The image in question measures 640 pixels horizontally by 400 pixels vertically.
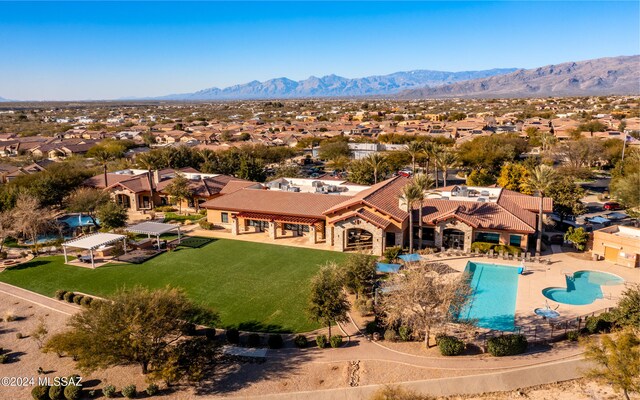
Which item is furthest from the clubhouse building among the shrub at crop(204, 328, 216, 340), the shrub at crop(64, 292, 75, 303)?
the shrub at crop(64, 292, 75, 303)

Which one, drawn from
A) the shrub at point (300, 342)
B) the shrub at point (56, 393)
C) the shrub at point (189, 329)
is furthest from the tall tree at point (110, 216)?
the shrub at point (300, 342)

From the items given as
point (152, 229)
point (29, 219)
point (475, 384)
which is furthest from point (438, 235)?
point (29, 219)

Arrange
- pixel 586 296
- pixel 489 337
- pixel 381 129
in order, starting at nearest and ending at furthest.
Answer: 1. pixel 489 337
2. pixel 586 296
3. pixel 381 129

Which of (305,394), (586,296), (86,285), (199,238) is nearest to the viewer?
(305,394)

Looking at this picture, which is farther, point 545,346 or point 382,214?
point 382,214

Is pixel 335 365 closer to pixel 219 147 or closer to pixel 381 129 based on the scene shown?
pixel 219 147

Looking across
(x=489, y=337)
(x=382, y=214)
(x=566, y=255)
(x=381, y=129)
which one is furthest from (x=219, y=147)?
(x=489, y=337)

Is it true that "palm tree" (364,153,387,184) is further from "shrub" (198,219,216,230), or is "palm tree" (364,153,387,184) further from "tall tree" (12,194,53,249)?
"tall tree" (12,194,53,249)
